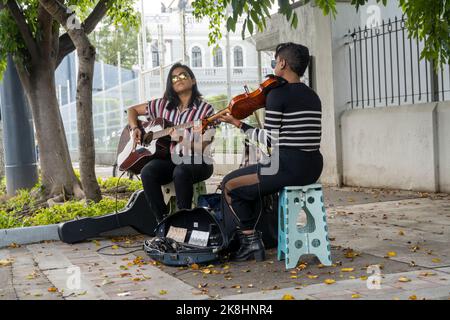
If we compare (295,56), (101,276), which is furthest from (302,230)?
(101,276)

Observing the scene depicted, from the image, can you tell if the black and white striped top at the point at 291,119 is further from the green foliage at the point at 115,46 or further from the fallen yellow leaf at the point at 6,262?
the green foliage at the point at 115,46

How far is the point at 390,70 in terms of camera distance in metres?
10.7

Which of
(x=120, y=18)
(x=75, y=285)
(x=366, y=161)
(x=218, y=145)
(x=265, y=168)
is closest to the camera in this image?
(x=75, y=285)

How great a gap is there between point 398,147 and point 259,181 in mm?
5369

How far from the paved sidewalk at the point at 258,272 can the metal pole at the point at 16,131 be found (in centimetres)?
507

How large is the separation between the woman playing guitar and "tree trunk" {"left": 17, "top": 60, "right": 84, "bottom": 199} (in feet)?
13.3

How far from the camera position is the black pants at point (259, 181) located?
17.4 ft

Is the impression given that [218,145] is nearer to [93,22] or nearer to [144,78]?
[144,78]

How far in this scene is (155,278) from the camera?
5.19 m

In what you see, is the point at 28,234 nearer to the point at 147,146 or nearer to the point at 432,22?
the point at 147,146

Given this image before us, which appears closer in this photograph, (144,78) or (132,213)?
(132,213)

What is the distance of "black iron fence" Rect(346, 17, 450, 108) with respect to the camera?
10117 mm
